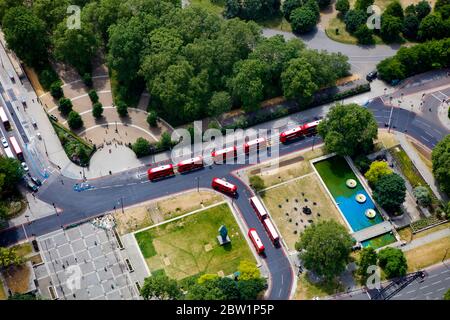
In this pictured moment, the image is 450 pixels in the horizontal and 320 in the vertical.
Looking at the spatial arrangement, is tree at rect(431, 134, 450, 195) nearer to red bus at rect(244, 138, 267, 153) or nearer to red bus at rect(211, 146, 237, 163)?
red bus at rect(244, 138, 267, 153)

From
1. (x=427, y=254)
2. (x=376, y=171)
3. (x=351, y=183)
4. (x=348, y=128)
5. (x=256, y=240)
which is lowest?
(x=427, y=254)

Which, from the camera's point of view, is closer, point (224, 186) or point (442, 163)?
point (442, 163)

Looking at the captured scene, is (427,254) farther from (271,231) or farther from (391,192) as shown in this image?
(271,231)

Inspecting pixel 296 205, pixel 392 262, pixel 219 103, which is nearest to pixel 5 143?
pixel 219 103

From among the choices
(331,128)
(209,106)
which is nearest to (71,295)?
(209,106)

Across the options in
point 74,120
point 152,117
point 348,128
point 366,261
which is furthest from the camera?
point 152,117

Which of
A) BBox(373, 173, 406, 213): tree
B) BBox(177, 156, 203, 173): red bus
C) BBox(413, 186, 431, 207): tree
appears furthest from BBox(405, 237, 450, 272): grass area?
BBox(177, 156, 203, 173): red bus
